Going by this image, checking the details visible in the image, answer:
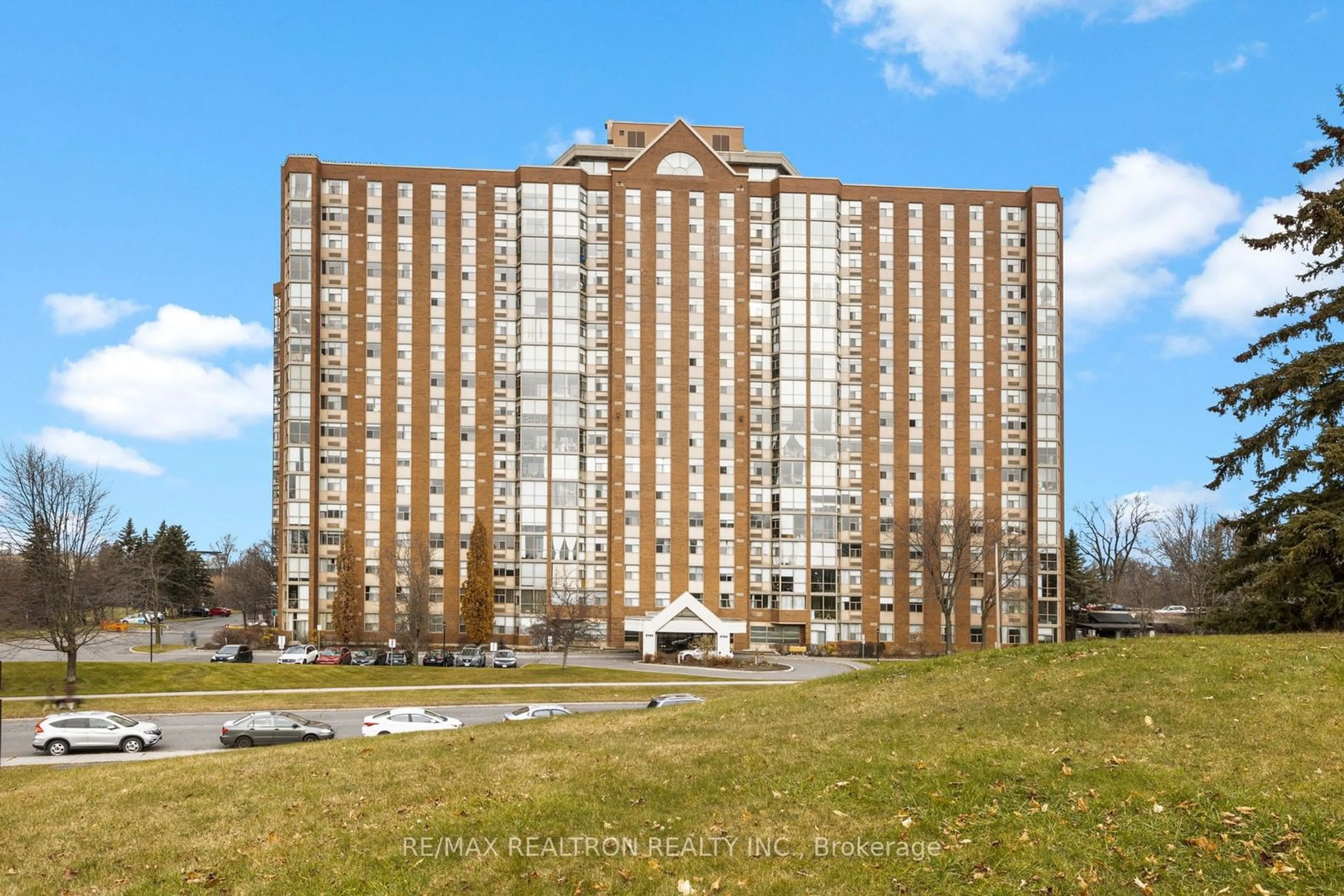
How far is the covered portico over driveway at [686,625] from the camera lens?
80.1m

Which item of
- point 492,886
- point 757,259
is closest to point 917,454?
point 757,259

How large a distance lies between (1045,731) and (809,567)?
7157 centimetres

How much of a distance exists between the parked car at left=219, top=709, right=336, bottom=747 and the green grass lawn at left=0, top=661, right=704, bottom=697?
1963 centimetres

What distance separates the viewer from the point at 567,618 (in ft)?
260

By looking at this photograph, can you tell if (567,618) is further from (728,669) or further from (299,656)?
(299,656)

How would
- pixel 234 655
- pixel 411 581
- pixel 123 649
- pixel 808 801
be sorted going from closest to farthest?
pixel 808 801
pixel 234 655
pixel 411 581
pixel 123 649

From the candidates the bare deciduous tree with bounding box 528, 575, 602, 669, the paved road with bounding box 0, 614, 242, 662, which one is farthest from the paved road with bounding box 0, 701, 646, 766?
the bare deciduous tree with bounding box 528, 575, 602, 669

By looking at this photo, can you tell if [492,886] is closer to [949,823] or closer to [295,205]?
[949,823]

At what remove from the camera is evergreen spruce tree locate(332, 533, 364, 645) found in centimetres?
8319

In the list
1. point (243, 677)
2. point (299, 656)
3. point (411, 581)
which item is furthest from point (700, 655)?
point (243, 677)

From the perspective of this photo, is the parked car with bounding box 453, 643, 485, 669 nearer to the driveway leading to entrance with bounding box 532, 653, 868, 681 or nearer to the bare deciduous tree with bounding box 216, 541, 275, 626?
the driveway leading to entrance with bounding box 532, 653, 868, 681

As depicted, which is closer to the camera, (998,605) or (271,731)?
(271,731)

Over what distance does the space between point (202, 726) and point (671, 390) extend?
54.9 m

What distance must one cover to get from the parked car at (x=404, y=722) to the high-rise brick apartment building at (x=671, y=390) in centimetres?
5168
